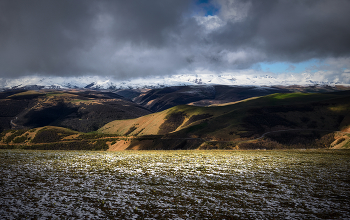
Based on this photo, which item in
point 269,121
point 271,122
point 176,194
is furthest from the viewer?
point 269,121

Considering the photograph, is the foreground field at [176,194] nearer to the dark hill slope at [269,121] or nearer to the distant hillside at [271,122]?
the distant hillside at [271,122]

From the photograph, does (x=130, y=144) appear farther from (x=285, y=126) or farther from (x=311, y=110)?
(x=311, y=110)

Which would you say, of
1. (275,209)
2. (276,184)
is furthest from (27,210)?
(276,184)

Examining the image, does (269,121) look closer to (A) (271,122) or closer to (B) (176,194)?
(A) (271,122)

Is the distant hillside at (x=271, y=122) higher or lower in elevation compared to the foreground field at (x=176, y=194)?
higher

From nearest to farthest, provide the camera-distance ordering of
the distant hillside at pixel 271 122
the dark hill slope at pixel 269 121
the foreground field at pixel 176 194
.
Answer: the foreground field at pixel 176 194 < the distant hillside at pixel 271 122 < the dark hill slope at pixel 269 121

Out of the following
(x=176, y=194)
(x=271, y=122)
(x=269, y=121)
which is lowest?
(x=176, y=194)

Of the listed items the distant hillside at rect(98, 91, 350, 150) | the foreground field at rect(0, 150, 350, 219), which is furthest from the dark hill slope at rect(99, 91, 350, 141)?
the foreground field at rect(0, 150, 350, 219)

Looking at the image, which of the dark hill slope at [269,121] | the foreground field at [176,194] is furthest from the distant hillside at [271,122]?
the foreground field at [176,194]

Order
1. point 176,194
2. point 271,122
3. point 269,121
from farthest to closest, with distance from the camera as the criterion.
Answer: point 269,121
point 271,122
point 176,194

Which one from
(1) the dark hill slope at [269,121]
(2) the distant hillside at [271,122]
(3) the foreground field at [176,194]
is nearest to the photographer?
(3) the foreground field at [176,194]

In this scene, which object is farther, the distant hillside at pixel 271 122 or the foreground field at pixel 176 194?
the distant hillside at pixel 271 122

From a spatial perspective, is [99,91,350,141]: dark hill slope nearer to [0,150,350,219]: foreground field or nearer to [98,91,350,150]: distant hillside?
[98,91,350,150]: distant hillside

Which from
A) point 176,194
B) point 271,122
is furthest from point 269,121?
point 176,194
